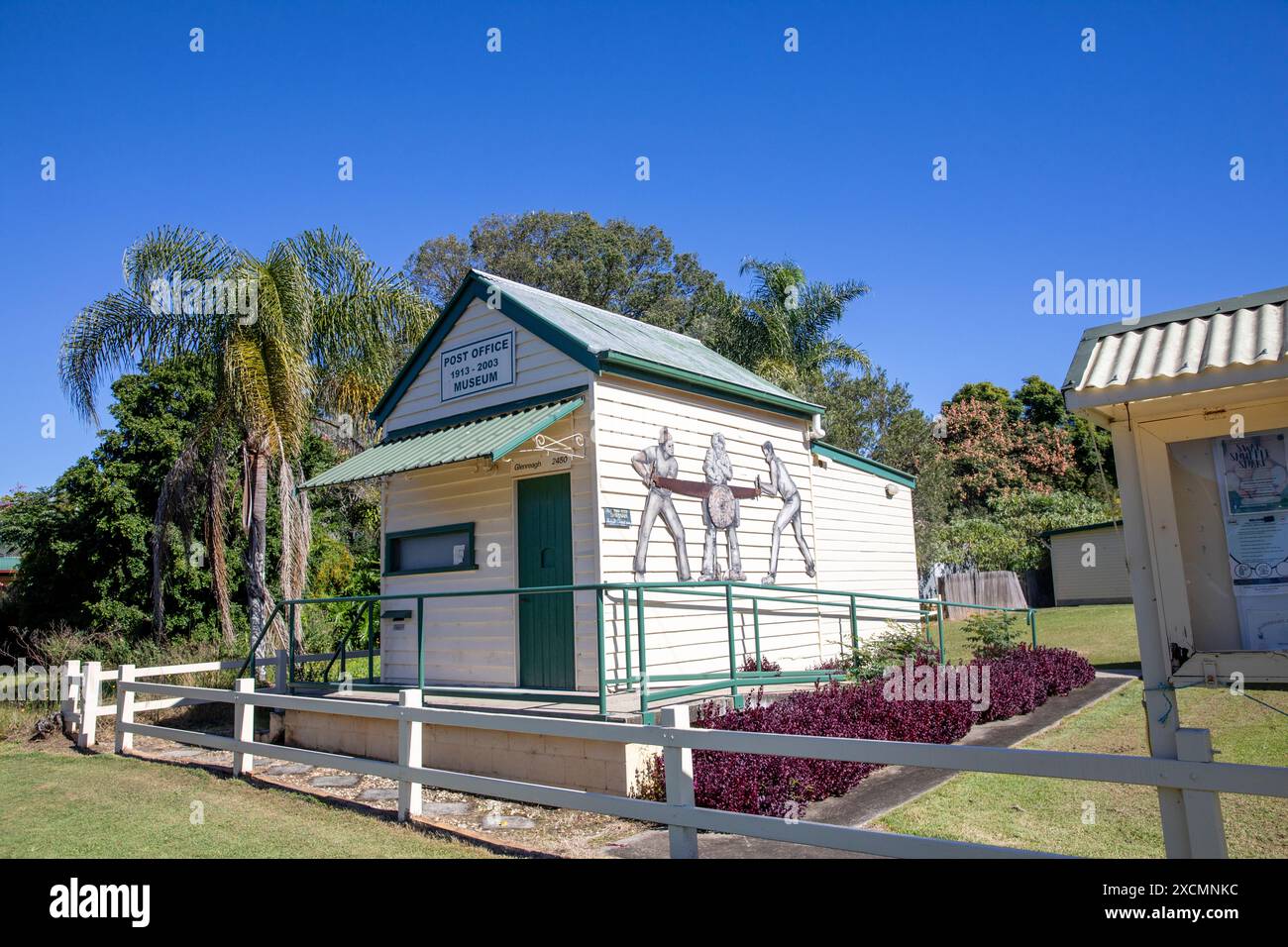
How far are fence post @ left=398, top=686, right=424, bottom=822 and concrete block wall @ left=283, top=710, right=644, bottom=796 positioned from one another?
0.92m

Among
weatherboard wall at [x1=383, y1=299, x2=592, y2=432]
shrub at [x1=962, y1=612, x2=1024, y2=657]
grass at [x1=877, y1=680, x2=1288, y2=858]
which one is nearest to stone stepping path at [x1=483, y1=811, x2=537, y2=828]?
grass at [x1=877, y1=680, x2=1288, y2=858]

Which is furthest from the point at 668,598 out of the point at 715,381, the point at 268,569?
the point at 268,569

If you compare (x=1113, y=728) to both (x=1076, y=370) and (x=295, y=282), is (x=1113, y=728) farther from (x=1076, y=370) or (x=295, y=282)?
(x=295, y=282)

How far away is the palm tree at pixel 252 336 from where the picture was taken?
46.2 feet

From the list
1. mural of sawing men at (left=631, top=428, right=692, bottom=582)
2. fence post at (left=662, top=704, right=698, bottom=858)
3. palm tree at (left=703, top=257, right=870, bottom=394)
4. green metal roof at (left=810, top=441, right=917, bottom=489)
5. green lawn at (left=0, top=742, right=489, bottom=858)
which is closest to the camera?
fence post at (left=662, top=704, right=698, bottom=858)

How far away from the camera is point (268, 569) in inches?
859

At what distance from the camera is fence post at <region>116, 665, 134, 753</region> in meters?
11.2

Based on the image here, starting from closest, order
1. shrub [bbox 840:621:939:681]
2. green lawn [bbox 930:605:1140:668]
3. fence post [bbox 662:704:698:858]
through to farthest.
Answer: fence post [bbox 662:704:698:858], shrub [bbox 840:621:939:681], green lawn [bbox 930:605:1140:668]

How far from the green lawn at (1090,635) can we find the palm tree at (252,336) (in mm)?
11850

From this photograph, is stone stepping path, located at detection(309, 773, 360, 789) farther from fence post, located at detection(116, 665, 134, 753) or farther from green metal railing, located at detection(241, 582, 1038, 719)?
fence post, located at detection(116, 665, 134, 753)

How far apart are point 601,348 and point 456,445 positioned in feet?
6.88

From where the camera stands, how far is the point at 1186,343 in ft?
13.0

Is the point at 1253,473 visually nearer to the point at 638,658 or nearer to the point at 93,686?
the point at 638,658
